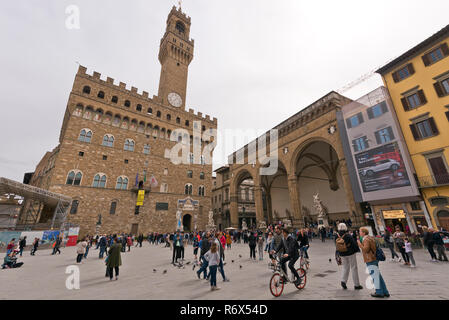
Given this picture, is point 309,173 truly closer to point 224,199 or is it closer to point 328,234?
point 328,234

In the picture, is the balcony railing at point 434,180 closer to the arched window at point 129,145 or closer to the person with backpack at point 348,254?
the person with backpack at point 348,254

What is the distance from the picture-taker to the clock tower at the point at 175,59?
1308 inches

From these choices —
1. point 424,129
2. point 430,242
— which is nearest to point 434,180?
point 424,129

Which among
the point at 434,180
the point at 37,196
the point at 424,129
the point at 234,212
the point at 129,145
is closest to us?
the point at 434,180

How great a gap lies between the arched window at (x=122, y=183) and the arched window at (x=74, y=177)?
4051 mm

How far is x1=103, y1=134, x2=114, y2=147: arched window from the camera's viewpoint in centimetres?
2555

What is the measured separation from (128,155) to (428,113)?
31.5 metres

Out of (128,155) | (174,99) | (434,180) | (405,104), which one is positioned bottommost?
(434,180)

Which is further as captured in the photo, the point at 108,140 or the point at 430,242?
the point at 108,140

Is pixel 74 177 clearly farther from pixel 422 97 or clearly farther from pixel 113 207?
pixel 422 97

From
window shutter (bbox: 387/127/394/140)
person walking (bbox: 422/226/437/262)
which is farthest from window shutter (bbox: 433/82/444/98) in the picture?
person walking (bbox: 422/226/437/262)

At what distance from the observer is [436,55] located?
Result: 14305 millimetres

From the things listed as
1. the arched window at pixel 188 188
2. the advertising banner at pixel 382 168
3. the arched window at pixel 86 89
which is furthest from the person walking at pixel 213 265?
the arched window at pixel 86 89

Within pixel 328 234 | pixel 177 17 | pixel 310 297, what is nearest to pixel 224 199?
pixel 328 234
